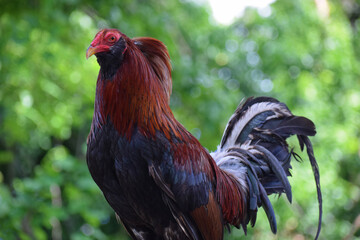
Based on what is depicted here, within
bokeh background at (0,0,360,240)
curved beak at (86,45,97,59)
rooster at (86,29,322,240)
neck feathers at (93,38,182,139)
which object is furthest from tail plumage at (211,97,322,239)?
bokeh background at (0,0,360,240)

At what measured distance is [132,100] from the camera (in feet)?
6.23

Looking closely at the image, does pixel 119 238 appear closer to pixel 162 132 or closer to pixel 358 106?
pixel 358 106

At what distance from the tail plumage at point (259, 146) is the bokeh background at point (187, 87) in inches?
67.4

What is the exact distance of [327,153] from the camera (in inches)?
248

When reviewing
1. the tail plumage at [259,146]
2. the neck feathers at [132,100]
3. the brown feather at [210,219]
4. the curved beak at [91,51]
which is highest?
the curved beak at [91,51]

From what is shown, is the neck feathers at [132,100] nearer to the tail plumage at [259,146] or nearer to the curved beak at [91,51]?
the curved beak at [91,51]

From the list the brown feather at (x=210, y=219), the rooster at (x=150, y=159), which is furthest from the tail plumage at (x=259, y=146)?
the brown feather at (x=210, y=219)

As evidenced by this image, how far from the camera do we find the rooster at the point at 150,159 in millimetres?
1852

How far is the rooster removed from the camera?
185 cm

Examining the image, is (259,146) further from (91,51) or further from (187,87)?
(187,87)

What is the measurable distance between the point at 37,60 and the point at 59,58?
0.24 meters

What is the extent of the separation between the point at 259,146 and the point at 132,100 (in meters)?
0.82

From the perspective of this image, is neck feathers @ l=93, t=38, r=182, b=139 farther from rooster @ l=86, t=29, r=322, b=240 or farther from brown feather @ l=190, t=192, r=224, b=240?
brown feather @ l=190, t=192, r=224, b=240

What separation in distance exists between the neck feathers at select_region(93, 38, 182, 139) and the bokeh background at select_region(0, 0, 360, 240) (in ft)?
6.77
